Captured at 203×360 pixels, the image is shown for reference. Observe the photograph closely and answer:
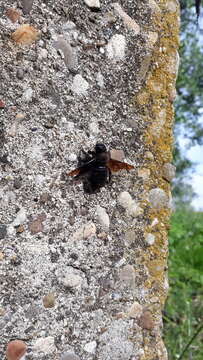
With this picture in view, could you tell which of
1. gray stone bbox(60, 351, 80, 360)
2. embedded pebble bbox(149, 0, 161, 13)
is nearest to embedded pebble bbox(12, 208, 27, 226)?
gray stone bbox(60, 351, 80, 360)

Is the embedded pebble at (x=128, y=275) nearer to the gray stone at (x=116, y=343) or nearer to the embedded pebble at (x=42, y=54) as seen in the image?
the gray stone at (x=116, y=343)

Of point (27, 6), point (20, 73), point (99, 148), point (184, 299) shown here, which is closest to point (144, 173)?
point (99, 148)

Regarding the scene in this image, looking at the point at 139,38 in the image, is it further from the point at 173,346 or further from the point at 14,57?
the point at 173,346

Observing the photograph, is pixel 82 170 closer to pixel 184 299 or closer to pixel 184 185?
pixel 184 299

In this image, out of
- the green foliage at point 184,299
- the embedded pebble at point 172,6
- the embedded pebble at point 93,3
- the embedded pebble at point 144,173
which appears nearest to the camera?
the embedded pebble at point 93,3

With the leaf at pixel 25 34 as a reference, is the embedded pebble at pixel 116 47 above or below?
above

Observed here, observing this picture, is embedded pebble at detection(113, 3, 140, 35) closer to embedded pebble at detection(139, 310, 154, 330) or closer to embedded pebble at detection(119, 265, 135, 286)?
embedded pebble at detection(119, 265, 135, 286)

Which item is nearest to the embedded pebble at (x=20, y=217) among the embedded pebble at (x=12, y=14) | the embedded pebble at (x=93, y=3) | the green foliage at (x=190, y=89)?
the embedded pebble at (x=12, y=14)
